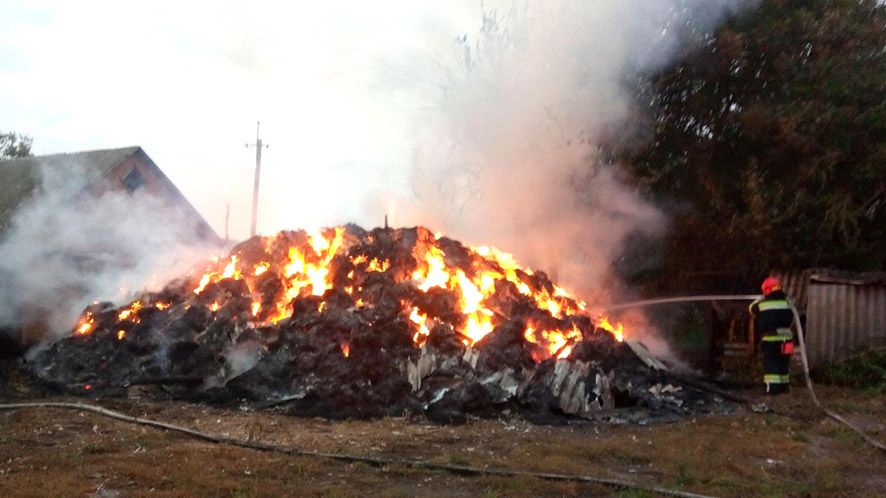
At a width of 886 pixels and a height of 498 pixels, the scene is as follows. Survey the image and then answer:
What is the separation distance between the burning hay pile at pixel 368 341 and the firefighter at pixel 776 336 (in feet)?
4.30

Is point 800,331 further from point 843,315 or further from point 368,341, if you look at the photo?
point 368,341

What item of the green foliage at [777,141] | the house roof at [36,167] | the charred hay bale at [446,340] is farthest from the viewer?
the house roof at [36,167]

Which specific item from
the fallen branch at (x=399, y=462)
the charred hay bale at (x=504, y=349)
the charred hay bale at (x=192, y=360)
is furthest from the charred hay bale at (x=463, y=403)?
the charred hay bale at (x=192, y=360)

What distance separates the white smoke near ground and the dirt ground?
16.1ft

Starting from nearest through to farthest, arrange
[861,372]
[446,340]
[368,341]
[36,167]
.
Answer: [368,341] → [446,340] → [861,372] → [36,167]

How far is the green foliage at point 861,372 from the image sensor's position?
11.3 meters

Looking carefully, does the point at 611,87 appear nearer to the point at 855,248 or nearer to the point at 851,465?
the point at 855,248

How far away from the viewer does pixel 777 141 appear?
13.4 meters

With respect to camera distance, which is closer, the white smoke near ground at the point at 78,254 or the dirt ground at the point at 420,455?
the dirt ground at the point at 420,455

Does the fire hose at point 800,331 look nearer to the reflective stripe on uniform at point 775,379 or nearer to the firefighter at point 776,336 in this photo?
the firefighter at point 776,336

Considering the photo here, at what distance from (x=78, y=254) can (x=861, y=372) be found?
45.1 ft

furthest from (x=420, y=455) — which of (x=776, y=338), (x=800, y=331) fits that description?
(x=800, y=331)

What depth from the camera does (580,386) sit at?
9617 millimetres

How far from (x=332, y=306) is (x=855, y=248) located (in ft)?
30.7
